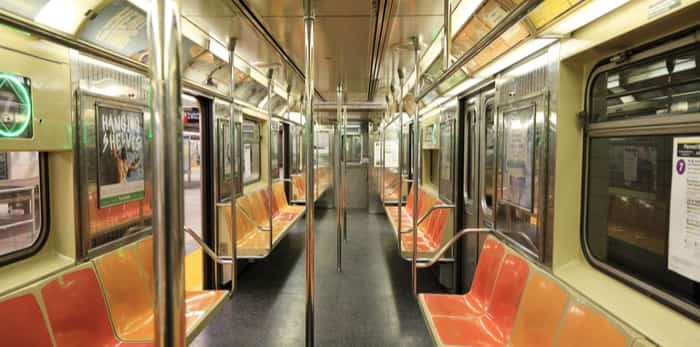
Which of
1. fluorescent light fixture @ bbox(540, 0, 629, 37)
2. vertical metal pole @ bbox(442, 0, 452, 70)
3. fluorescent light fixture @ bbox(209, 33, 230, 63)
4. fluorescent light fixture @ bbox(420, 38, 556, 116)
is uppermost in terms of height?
fluorescent light fixture @ bbox(209, 33, 230, 63)

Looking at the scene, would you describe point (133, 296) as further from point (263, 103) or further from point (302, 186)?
point (302, 186)

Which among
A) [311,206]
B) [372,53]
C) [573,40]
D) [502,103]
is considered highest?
[372,53]

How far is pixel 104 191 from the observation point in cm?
227

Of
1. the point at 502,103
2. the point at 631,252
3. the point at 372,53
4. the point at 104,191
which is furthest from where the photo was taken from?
the point at 372,53

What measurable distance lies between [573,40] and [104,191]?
2.84m

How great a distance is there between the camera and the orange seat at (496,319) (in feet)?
7.02

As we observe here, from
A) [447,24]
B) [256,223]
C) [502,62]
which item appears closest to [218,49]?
[256,223]

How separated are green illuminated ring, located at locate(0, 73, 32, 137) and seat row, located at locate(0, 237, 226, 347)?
0.74m

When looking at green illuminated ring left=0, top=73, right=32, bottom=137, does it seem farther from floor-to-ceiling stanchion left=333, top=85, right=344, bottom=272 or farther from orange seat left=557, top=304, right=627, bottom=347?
floor-to-ceiling stanchion left=333, top=85, right=344, bottom=272

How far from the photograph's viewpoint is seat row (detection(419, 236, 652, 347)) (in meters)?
1.47

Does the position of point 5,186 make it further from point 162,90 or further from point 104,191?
point 162,90

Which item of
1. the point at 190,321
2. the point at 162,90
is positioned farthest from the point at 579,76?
the point at 190,321

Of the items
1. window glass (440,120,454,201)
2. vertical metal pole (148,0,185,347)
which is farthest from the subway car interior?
window glass (440,120,454,201)

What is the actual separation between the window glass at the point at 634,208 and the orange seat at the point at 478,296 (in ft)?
2.70
